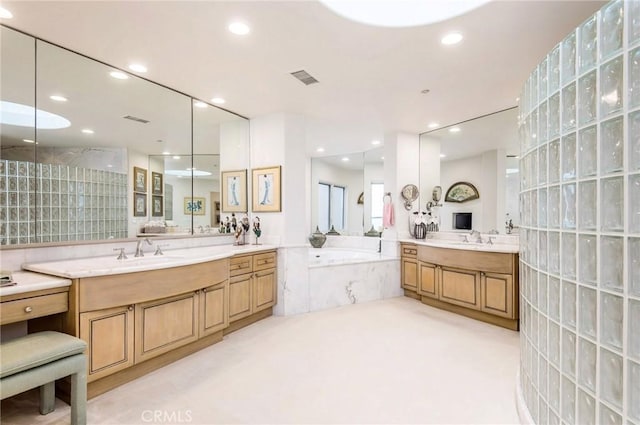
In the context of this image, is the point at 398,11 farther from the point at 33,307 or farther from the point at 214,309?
the point at 33,307

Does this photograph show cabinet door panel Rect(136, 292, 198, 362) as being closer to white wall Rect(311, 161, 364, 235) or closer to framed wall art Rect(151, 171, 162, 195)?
framed wall art Rect(151, 171, 162, 195)

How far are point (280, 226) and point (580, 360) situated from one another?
3.08 metres

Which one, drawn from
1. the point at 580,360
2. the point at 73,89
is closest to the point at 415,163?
the point at 580,360

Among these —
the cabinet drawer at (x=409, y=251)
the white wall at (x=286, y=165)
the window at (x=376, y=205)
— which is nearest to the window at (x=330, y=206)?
the window at (x=376, y=205)

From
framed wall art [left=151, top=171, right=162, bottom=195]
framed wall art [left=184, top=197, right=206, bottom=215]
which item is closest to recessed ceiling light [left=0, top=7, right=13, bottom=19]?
framed wall art [left=151, top=171, right=162, bottom=195]

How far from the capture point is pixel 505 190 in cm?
414

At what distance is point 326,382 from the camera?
7.39ft

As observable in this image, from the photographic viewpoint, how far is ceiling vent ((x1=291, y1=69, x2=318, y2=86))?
2836 millimetres

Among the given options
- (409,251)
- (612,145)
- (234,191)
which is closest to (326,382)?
(612,145)

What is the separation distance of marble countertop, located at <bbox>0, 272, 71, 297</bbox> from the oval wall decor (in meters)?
4.68

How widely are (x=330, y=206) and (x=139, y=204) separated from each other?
165 inches

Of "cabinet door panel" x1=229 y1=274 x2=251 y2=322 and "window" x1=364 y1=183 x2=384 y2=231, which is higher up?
"window" x1=364 y1=183 x2=384 y2=231

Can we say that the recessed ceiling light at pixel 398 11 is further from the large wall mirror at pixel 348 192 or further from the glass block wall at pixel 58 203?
the large wall mirror at pixel 348 192

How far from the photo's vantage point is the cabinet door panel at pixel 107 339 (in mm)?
1969
